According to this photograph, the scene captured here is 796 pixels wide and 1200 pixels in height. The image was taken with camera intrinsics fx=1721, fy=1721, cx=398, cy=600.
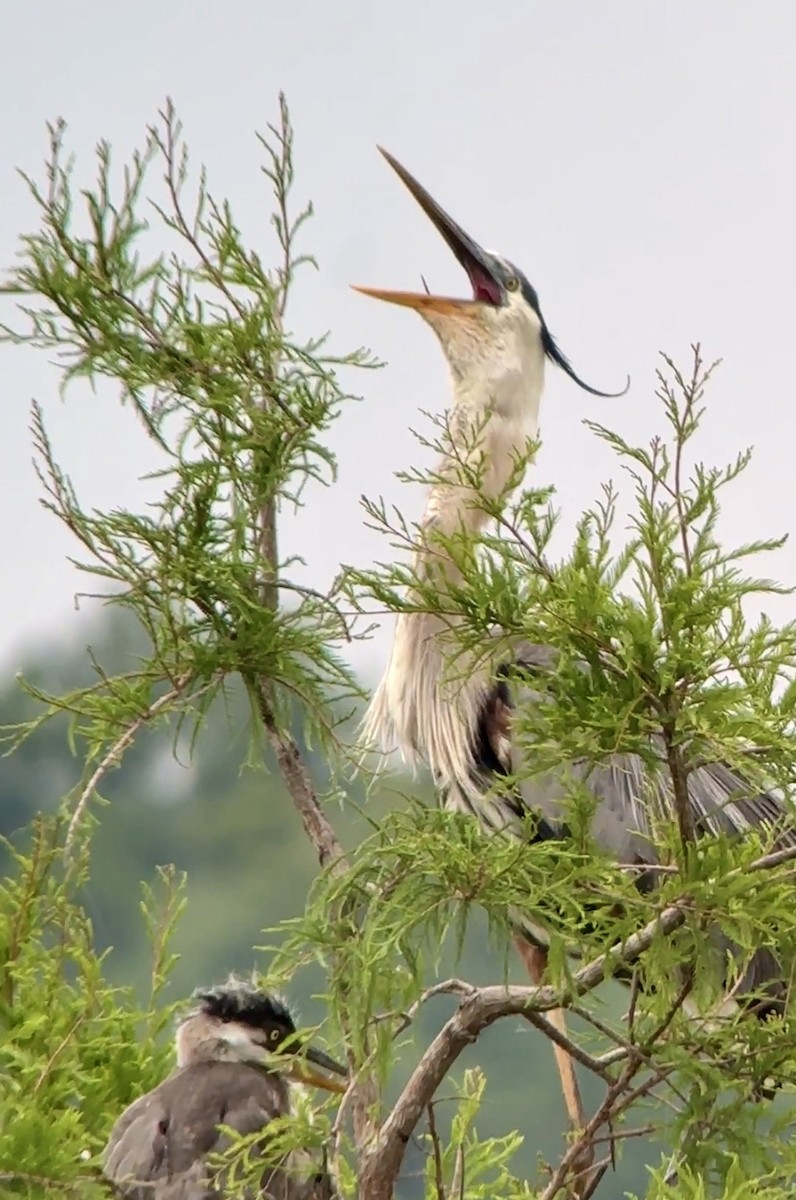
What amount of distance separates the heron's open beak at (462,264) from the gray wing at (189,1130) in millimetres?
708

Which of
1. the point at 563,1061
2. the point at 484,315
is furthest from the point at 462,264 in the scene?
the point at 563,1061

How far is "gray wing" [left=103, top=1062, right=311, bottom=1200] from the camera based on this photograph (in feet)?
3.75

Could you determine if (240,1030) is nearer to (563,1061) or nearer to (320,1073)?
(320,1073)

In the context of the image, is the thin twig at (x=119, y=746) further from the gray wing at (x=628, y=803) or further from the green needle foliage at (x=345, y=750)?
the gray wing at (x=628, y=803)

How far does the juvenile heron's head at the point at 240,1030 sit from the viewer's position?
1.24m

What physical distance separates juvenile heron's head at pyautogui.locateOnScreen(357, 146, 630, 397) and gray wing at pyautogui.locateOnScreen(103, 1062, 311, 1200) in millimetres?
744

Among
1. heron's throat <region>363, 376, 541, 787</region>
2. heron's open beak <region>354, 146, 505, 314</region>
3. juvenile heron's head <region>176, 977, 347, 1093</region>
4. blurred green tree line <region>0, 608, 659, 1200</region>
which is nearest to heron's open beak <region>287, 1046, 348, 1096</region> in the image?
juvenile heron's head <region>176, 977, 347, 1093</region>

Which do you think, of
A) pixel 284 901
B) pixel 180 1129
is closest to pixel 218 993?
pixel 180 1129

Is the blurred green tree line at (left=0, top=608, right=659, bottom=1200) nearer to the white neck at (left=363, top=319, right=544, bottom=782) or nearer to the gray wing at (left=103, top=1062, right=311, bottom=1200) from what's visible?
the white neck at (left=363, top=319, right=544, bottom=782)

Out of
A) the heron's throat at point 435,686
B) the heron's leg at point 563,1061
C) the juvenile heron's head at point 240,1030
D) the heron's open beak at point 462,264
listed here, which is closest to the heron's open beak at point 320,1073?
the juvenile heron's head at point 240,1030

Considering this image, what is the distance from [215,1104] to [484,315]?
837mm

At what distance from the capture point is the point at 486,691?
156 cm

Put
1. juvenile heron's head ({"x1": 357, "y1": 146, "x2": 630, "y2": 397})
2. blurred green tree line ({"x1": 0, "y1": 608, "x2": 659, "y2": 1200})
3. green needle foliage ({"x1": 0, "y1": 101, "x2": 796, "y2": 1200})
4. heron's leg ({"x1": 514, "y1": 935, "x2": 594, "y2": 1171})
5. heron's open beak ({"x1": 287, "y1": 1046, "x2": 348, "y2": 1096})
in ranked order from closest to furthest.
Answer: green needle foliage ({"x1": 0, "y1": 101, "x2": 796, "y2": 1200}), heron's open beak ({"x1": 287, "y1": 1046, "x2": 348, "y2": 1096}), heron's leg ({"x1": 514, "y1": 935, "x2": 594, "y2": 1171}), juvenile heron's head ({"x1": 357, "y1": 146, "x2": 630, "y2": 397}), blurred green tree line ({"x1": 0, "y1": 608, "x2": 659, "y2": 1200})

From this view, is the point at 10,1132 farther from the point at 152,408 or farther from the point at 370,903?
the point at 152,408
